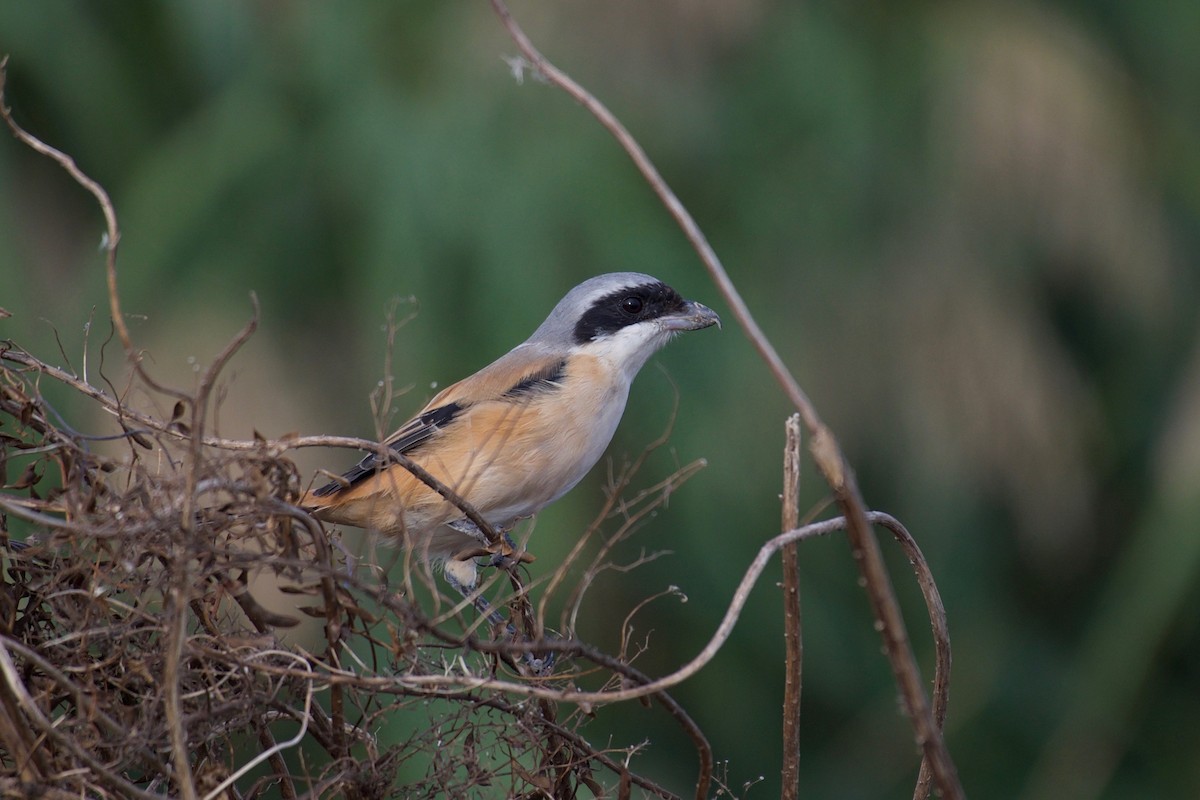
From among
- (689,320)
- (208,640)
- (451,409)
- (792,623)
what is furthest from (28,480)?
(689,320)

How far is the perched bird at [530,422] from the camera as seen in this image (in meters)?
3.02

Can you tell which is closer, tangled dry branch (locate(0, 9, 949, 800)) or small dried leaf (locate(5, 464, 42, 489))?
tangled dry branch (locate(0, 9, 949, 800))

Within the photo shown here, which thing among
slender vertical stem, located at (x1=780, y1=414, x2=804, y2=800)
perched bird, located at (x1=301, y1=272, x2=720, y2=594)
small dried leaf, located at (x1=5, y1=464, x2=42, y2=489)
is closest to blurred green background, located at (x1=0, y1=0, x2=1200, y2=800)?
perched bird, located at (x1=301, y1=272, x2=720, y2=594)

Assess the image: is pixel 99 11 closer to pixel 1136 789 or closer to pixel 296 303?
pixel 296 303

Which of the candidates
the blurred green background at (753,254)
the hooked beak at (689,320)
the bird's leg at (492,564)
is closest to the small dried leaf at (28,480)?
the bird's leg at (492,564)

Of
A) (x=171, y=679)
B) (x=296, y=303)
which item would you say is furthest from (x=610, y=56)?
(x=171, y=679)

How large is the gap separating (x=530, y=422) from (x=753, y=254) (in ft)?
10.7

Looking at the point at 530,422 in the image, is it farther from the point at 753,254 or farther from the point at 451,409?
the point at 753,254

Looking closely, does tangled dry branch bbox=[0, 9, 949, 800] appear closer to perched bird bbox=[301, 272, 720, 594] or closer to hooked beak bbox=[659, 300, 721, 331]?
perched bird bbox=[301, 272, 720, 594]

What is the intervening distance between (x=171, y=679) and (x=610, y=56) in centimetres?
452

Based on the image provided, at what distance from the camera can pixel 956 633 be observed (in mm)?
6855

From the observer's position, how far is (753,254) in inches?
241

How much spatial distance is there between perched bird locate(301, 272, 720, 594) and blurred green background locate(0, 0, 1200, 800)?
1601mm

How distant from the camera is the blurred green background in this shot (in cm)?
538
